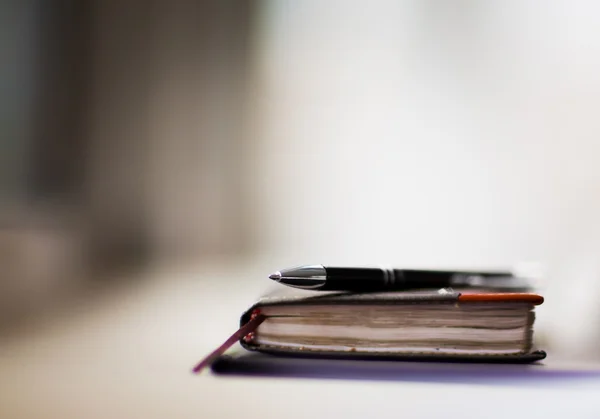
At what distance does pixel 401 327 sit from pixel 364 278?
0.07 metres

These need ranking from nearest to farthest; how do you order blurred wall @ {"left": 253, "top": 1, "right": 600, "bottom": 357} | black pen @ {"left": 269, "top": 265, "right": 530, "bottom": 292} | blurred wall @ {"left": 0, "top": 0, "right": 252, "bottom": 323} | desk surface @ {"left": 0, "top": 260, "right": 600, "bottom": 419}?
1. desk surface @ {"left": 0, "top": 260, "right": 600, "bottom": 419}
2. black pen @ {"left": 269, "top": 265, "right": 530, "bottom": 292}
3. blurred wall @ {"left": 253, "top": 1, "right": 600, "bottom": 357}
4. blurred wall @ {"left": 0, "top": 0, "right": 252, "bottom": 323}

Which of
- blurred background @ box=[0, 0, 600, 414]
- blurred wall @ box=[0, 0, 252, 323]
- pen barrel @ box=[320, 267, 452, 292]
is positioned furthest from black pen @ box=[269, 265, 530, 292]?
blurred wall @ box=[0, 0, 252, 323]

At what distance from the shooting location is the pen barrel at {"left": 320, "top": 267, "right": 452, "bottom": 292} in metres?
0.43

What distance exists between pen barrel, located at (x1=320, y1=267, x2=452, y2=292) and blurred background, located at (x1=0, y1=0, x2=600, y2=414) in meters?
0.46

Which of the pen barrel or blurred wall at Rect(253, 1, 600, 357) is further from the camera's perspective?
blurred wall at Rect(253, 1, 600, 357)

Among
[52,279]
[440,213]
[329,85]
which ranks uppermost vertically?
[329,85]

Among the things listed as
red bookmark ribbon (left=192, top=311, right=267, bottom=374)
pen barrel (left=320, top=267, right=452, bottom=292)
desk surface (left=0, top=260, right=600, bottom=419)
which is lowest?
→ desk surface (left=0, top=260, right=600, bottom=419)

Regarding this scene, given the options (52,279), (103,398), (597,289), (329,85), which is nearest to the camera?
(103,398)

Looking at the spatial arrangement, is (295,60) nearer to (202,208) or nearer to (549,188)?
(202,208)

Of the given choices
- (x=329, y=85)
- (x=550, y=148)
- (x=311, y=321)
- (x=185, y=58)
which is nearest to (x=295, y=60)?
(x=329, y=85)

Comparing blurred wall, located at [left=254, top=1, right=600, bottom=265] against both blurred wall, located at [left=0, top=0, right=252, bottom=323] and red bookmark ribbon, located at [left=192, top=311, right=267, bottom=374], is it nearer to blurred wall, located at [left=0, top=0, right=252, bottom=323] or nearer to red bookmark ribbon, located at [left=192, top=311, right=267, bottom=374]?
blurred wall, located at [left=0, top=0, right=252, bottom=323]

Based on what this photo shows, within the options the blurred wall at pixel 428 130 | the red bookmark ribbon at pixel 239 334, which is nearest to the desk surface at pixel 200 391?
the red bookmark ribbon at pixel 239 334

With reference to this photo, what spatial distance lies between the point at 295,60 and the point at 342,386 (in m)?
0.90

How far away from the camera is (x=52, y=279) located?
1.00 metres
